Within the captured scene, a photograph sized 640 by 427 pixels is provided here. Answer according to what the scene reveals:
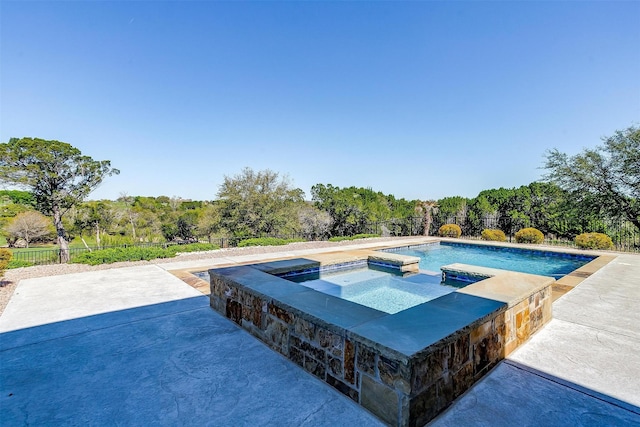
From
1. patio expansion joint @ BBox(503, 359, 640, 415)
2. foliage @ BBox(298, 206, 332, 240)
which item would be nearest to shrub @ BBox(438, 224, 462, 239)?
foliage @ BBox(298, 206, 332, 240)

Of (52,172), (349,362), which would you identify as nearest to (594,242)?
(349,362)

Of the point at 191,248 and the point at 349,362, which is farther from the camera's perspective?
the point at 191,248

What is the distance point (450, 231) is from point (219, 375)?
14.1 meters

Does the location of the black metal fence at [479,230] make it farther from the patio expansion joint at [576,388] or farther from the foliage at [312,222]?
the patio expansion joint at [576,388]

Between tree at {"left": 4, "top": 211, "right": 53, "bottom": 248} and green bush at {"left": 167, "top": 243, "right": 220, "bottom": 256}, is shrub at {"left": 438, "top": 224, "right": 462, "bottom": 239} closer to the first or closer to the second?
green bush at {"left": 167, "top": 243, "right": 220, "bottom": 256}

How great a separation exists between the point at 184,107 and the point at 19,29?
6060 mm

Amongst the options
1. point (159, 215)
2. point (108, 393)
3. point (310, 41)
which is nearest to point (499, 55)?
point (310, 41)

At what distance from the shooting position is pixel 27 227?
54.0 feet

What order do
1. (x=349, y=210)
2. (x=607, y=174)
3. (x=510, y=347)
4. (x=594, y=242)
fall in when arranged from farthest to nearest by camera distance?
1. (x=349, y=210)
2. (x=607, y=174)
3. (x=594, y=242)
4. (x=510, y=347)

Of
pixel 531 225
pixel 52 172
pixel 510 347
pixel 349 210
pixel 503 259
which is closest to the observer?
pixel 510 347

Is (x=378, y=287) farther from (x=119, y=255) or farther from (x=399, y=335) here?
(x=119, y=255)

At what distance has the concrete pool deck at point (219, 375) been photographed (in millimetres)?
1942

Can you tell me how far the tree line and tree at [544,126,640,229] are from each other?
0.10 ft

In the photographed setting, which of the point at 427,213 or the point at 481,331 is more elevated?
the point at 427,213
